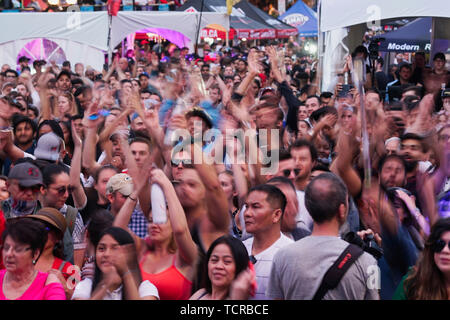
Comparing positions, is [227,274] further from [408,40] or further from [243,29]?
[243,29]

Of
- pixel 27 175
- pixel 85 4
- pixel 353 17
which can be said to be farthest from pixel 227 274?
pixel 85 4

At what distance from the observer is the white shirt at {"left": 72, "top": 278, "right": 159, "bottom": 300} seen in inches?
128

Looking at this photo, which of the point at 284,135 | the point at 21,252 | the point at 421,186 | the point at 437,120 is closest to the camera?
the point at 21,252

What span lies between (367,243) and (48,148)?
3.00 metres

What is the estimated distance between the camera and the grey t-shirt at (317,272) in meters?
3.14

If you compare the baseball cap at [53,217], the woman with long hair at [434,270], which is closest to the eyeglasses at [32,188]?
the baseball cap at [53,217]

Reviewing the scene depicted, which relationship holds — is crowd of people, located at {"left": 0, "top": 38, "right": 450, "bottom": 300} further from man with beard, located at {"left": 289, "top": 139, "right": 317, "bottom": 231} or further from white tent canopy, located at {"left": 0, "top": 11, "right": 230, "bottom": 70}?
white tent canopy, located at {"left": 0, "top": 11, "right": 230, "bottom": 70}

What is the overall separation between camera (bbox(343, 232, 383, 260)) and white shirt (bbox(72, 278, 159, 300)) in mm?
1159

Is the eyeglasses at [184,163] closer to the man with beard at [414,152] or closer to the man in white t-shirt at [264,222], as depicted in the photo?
the man in white t-shirt at [264,222]

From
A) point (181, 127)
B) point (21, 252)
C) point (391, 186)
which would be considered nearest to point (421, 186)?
point (391, 186)

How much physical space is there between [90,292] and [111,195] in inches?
52.0

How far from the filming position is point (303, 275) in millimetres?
3195
